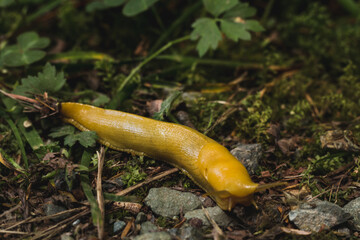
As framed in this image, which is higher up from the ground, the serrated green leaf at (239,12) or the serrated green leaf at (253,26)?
the serrated green leaf at (239,12)

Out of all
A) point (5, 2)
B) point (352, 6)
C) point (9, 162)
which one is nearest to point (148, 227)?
point (9, 162)

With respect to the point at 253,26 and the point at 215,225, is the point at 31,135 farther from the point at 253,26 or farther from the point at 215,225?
the point at 253,26

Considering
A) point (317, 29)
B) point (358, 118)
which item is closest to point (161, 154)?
point (358, 118)

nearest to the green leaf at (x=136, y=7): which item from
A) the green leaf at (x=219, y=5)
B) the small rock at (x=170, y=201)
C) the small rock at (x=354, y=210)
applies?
the green leaf at (x=219, y=5)

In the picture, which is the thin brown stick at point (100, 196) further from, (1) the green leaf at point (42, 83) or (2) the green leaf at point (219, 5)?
(2) the green leaf at point (219, 5)

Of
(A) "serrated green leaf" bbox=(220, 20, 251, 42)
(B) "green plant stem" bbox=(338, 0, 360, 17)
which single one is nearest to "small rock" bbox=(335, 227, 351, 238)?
(A) "serrated green leaf" bbox=(220, 20, 251, 42)

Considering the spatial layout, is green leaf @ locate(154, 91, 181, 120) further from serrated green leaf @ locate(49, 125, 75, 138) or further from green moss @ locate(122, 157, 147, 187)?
serrated green leaf @ locate(49, 125, 75, 138)
